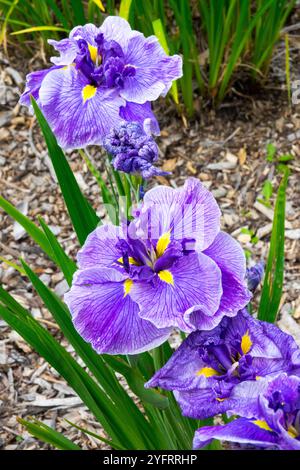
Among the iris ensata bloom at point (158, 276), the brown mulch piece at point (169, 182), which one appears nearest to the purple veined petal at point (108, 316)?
the iris ensata bloom at point (158, 276)

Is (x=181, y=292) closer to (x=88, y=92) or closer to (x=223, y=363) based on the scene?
(x=223, y=363)

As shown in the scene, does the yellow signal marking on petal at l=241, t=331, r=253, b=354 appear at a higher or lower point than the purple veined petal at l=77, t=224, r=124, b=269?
lower

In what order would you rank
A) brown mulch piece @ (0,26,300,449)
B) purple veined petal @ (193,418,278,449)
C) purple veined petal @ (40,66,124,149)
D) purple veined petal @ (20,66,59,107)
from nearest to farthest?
purple veined petal @ (193,418,278,449) < purple veined petal @ (40,66,124,149) < purple veined petal @ (20,66,59,107) < brown mulch piece @ (0,26,300,449)

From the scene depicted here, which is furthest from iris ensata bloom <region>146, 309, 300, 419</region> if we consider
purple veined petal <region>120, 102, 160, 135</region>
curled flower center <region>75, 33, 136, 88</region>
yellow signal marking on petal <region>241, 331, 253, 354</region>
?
curled flower center <region>75, 33, 136, 88</region>

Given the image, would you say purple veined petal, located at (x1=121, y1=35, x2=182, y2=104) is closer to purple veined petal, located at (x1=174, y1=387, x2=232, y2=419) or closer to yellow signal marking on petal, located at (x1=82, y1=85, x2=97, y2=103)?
yellow signal marking on petal, located at (x1=82, y1=85, x2=97, y2=103)

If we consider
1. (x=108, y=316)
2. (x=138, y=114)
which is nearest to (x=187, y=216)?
(x=108, y=316)

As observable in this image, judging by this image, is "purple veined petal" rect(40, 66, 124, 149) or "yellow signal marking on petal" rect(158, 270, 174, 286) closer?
"yellow signal marking on petal" rect(158, 270, 174, 286)

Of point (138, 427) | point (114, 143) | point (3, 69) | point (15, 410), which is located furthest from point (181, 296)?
point (3, 69)
